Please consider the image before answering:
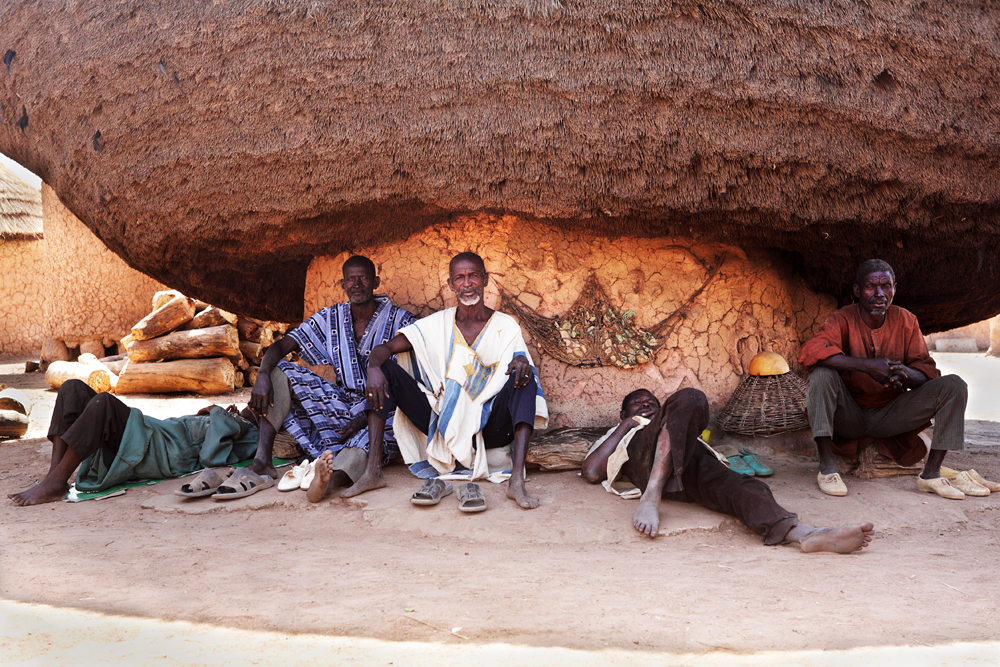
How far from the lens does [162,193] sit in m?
3.93

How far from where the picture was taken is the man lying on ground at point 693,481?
2.62m

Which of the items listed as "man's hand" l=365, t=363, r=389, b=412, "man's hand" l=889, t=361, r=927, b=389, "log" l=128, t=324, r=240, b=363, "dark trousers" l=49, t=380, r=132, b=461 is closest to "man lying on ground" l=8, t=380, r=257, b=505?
"dark trousers" l=49, t=380, r=132, b=461

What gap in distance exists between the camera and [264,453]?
12.0ft

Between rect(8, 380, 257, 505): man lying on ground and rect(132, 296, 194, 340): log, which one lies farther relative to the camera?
rect(132, 296, 194, 340): log

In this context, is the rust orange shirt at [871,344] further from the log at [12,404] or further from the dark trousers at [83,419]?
the log at [12,404]

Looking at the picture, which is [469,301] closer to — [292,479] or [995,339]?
[292,479]

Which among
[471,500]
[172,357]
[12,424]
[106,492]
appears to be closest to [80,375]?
[172,357]

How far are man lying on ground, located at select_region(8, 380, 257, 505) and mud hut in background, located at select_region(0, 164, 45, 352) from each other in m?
9.65

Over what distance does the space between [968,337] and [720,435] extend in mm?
13503

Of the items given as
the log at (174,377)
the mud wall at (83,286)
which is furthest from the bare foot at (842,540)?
the mud wall at (83,286)

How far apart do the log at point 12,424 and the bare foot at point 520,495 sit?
171 inches

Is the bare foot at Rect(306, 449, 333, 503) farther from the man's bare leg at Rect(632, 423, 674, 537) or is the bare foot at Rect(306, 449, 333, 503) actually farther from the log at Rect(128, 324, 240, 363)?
the log at Rect(128, 324, 240, 363)

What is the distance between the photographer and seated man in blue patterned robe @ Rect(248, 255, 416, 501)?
3.70m

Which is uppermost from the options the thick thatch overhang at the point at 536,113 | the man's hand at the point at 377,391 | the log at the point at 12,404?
the thick thatch overhang at the point at 536,113
